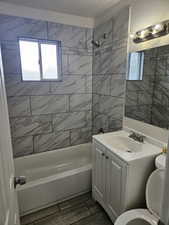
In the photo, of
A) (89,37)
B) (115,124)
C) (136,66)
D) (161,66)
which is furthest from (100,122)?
(89,37)

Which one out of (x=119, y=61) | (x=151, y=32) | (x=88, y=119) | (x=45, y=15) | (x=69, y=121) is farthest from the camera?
(x=88, y=119)

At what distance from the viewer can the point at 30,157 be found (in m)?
2.43

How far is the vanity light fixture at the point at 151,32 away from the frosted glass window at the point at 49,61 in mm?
1300

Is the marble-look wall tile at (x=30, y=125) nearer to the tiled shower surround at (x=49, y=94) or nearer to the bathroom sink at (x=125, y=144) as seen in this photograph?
the tiled shower surround at (x=49, y=94)

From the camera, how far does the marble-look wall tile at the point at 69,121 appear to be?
8.58 feet

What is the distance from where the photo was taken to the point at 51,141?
264 cm

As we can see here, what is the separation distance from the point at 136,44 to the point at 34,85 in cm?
159

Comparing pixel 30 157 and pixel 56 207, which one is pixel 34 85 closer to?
pixel 30 157

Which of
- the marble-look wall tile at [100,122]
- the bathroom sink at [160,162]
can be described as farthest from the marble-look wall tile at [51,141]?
the bathroom sink at [160,162]

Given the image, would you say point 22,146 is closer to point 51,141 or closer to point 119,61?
point 51,141

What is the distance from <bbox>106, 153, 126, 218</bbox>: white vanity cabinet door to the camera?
140 cm

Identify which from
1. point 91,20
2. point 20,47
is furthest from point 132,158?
point 91,20

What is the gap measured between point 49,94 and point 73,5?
1.34 m

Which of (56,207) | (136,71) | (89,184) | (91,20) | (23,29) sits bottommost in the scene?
(56,207)
